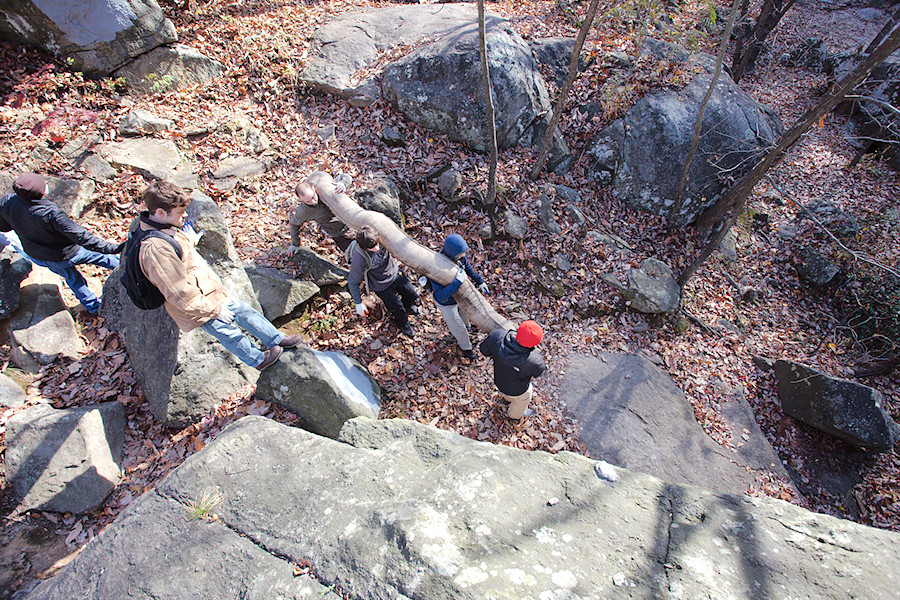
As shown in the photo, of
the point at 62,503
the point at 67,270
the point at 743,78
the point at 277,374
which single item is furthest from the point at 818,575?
the point at 743,78

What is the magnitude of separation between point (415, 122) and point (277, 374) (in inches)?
245

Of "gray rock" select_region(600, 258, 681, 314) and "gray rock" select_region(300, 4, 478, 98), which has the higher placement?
"gray rock" select_region(300, 4, 478, 98)

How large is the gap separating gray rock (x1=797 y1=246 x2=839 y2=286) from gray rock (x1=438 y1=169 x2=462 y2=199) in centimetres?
879

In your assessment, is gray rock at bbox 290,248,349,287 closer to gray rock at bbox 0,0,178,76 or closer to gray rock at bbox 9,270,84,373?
gray rock at bbox 9,270,84,373

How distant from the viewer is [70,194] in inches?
234

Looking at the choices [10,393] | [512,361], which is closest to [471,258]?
[512,361]

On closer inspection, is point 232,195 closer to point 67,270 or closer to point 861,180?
point 67,270

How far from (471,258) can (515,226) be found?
1.15 meters

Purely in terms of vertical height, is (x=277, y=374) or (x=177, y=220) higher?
(x=177, y=220)

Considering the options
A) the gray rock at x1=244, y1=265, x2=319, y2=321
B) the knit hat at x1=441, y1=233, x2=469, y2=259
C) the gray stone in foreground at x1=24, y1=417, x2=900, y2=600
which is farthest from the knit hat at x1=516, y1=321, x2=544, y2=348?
the gray rock at x1=244, y1=265, x2=319, y2=321

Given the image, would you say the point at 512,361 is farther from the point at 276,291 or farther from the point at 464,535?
the point at 276,291

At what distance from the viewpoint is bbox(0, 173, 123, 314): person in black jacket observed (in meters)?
4.48

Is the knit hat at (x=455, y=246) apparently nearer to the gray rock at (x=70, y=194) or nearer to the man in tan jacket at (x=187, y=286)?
the man in tan jacket at (x=187, y=286)

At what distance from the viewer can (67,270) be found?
16.6 feet
